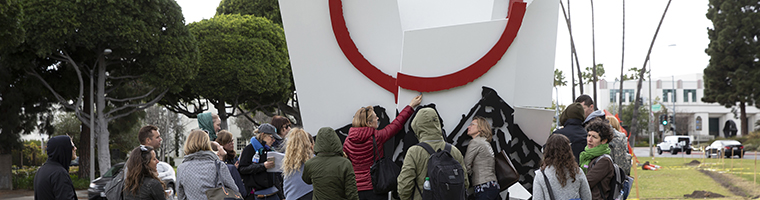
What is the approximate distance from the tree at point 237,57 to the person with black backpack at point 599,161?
19.3m

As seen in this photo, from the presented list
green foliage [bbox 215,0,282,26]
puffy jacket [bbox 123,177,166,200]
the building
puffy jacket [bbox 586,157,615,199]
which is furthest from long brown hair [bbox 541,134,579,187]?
the building

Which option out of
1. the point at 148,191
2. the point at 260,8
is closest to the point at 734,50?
the point at 260,8

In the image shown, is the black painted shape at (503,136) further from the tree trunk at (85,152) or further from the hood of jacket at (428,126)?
the tree trunk at (85,152)

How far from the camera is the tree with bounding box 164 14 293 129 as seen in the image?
72.9 feet

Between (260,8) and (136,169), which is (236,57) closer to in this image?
(260,8)

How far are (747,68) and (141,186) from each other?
40.1 m

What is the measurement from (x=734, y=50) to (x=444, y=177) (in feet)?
127

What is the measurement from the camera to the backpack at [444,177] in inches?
165

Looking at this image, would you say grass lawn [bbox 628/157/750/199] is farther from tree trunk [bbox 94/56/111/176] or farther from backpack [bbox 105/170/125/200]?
tree trunk [bbox 94/56/111/176]

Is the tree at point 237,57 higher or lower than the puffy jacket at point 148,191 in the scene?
higher

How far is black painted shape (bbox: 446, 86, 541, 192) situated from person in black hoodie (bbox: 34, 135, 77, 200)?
3659 mm

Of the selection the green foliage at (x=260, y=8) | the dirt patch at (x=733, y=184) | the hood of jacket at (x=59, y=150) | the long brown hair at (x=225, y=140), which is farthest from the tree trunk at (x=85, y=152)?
the dirt patch at (x=733, y=184)

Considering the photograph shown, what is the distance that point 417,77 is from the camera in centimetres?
608

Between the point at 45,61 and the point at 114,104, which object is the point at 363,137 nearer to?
the point at 45,61
